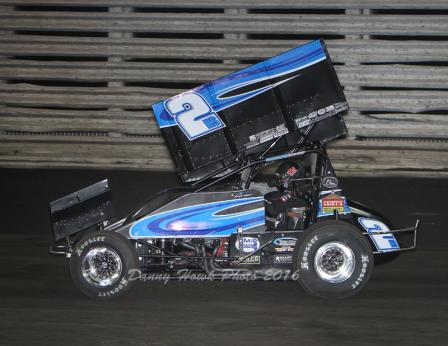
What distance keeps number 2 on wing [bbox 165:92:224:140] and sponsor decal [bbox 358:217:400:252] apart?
1.57m

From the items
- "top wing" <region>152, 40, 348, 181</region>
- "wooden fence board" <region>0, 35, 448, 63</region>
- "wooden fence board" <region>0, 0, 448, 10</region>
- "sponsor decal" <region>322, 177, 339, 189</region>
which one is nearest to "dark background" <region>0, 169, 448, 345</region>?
"sponsor decal" <region>322, 177, 339, 189</region>

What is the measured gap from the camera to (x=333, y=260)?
22.9ft

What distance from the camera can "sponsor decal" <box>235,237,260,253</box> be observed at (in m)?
7.18

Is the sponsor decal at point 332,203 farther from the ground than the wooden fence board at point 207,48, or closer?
closer

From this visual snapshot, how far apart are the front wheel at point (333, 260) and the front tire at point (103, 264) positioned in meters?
1.46

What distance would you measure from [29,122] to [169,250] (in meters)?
7.19

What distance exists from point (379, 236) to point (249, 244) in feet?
3.88

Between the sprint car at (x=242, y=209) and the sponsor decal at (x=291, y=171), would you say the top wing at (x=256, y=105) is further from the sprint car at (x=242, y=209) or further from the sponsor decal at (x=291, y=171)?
the sponsor decal at (x=291, y=171)

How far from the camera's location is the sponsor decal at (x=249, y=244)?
7184 mm

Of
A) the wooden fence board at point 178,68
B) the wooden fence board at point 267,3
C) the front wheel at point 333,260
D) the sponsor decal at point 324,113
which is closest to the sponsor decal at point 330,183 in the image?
the front wheel at point 333,260

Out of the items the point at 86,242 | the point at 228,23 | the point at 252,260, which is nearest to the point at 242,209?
the point at 252,260

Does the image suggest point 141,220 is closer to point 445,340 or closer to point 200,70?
point 445,340

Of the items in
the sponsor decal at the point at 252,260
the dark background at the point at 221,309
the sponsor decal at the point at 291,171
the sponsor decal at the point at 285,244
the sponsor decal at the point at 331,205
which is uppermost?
the sponsor decal at the point at 291,171

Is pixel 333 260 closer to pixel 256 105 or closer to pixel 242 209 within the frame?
pixel 242 209
